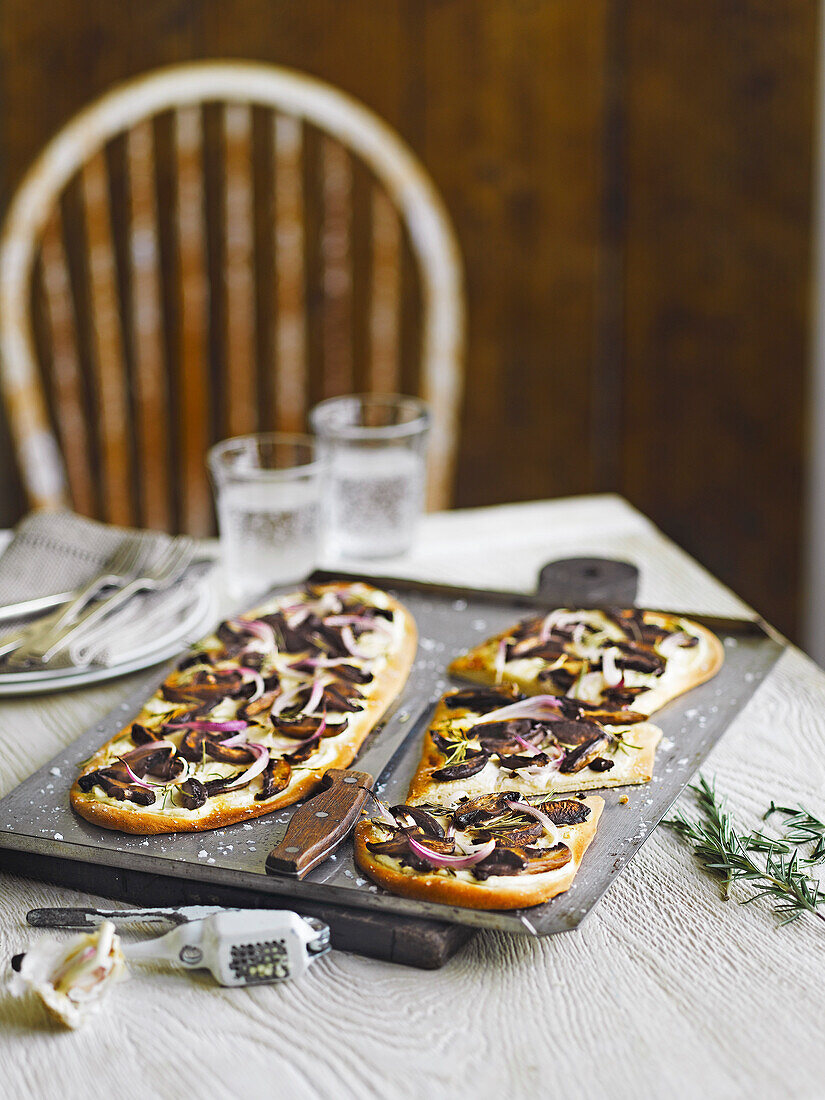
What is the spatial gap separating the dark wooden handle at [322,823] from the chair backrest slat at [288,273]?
139 cm

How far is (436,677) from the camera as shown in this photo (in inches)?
46.6

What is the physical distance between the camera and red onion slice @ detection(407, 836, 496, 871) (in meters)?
0.80

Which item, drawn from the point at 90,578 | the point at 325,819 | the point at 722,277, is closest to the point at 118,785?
the point at 325,819

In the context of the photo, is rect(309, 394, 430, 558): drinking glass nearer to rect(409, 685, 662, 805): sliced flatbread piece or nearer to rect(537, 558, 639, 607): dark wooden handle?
rect(537, 558, 639, 607): dark wooden handle

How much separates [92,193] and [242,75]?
12.3 inches

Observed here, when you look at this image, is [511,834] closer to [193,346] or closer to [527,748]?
[527,748]

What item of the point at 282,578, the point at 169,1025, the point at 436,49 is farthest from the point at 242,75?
the point at 169,1025

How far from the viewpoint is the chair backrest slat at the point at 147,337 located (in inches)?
80.4

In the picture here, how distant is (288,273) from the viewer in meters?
2.18

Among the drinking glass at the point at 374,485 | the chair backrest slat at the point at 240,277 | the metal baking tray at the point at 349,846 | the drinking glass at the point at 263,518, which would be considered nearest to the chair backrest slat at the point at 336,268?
the chair backrest slat at the point at 240,277

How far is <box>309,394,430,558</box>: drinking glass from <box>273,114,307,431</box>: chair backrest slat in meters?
0.62

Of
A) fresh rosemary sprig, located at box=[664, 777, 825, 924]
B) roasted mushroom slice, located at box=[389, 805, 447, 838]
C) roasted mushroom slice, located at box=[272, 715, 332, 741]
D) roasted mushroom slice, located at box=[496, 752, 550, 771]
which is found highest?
roasted mushroom slice, located at box=[389, 805, 447, 838]

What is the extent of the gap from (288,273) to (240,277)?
3.5 inches

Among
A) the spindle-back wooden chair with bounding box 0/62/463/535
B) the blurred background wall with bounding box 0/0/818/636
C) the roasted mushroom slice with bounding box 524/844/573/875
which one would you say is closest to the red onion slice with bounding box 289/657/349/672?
the roasted mushroom slice with bounding box 524/844/573/875
